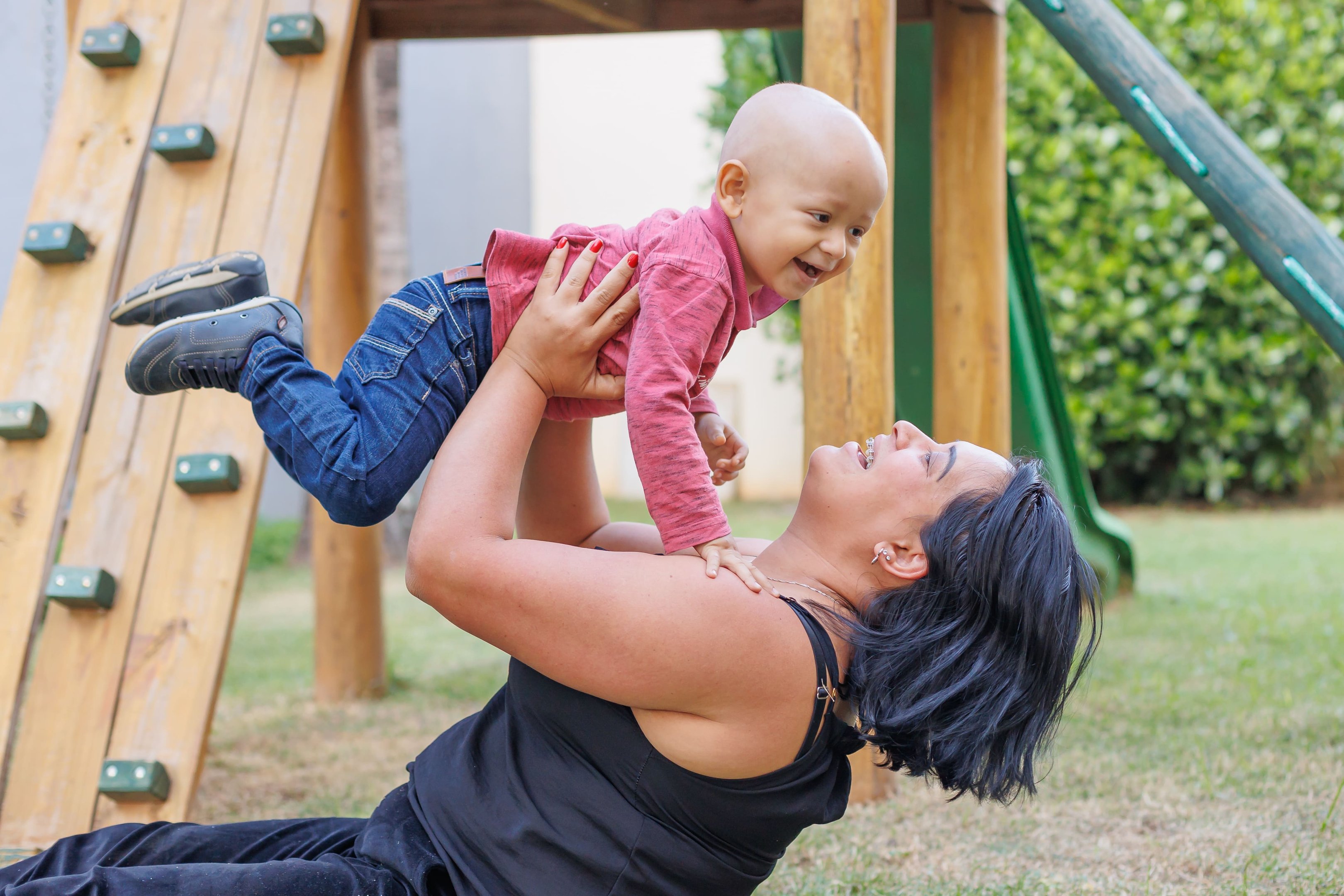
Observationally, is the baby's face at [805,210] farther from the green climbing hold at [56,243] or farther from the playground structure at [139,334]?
the green climbing hold at [56,243]

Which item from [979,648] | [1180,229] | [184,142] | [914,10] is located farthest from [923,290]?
[1180,229]

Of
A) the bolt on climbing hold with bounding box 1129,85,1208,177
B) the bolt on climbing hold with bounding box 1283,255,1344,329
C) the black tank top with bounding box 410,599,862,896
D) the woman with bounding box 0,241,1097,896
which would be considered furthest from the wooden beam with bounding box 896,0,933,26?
the black tank top with bounding box 410,599,862,896

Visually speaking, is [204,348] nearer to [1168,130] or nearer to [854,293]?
[854,293]

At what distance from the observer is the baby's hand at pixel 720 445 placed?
2201 mm

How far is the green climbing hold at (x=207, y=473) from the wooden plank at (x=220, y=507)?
28mm

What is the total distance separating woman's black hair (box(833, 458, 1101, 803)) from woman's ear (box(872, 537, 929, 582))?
1 centimetres

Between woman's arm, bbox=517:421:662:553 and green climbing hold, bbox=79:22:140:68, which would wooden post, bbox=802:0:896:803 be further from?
green climbing hold, bbox=79:22:140:68

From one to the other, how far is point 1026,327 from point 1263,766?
2515mm

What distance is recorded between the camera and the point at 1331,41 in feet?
27.3

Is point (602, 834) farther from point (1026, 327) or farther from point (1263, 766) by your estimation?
point (1026, 327)

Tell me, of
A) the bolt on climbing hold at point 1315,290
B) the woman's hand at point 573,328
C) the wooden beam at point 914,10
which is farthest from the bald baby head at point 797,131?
the wooden beam at point 914,10

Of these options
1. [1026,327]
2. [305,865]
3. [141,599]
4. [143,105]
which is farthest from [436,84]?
[305,865]

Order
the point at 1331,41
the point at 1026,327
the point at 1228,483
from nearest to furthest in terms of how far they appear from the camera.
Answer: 1. the point at 1026,327
2. the point at 1331,41
3. the point at 1228,483

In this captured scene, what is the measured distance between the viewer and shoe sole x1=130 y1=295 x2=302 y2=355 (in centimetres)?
199
